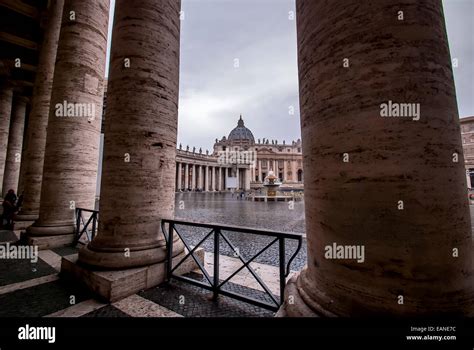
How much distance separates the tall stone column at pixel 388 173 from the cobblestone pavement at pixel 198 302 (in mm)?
1333

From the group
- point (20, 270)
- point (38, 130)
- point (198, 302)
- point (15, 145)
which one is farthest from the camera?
point (15, 145)

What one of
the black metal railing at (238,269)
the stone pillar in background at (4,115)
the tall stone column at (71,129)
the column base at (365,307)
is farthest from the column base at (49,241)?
the stone pillar in background at (4,115)

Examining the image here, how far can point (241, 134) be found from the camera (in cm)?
11319

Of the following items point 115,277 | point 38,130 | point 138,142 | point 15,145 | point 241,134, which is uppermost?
point 241,134

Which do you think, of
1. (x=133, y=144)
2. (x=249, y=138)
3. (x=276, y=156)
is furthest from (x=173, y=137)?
(x=249, y=138)

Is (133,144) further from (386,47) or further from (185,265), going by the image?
(386,47)

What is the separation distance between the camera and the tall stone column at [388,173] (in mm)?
1545

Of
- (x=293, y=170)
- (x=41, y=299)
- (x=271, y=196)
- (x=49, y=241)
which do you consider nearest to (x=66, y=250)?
(x=49, y=241)

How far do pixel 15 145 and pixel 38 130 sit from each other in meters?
10.9

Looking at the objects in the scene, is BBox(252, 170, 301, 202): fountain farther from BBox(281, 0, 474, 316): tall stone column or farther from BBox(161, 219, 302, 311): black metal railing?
BBox(281, 0, 474, 316): tall stone column

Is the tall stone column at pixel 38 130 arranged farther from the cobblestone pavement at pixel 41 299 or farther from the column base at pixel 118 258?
the column base at pixel 118 258

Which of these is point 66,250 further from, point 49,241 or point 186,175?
point 186,175

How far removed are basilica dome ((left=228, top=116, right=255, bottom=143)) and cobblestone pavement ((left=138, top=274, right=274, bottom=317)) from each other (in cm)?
10836

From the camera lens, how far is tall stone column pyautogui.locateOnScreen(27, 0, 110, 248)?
6141mm
